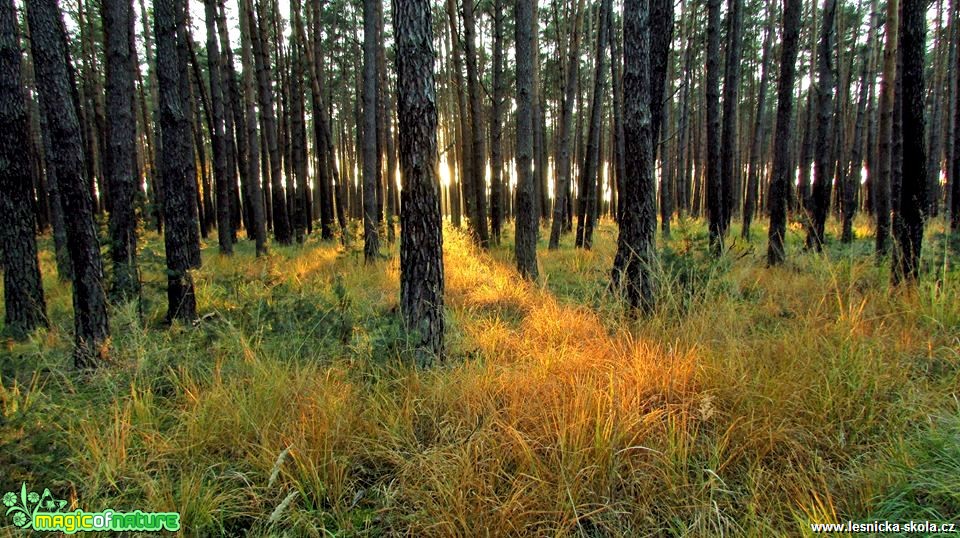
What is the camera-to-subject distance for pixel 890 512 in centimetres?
162

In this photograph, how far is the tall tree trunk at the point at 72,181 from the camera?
10.6 feet

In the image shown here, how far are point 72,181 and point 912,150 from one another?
7.30 m

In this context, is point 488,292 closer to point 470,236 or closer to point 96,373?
point 96,373

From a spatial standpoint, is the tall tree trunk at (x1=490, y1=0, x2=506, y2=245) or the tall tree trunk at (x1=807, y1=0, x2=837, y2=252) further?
the tall tree trunk at (x1=490, y1=0, x2=506, y2=245)

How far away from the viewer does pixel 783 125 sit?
6.33 metres

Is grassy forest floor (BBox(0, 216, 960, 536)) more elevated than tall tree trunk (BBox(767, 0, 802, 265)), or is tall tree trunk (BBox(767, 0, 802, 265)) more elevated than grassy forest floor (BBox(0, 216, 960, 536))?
tall tree trunk (BBox(767, 0, 802, 265))

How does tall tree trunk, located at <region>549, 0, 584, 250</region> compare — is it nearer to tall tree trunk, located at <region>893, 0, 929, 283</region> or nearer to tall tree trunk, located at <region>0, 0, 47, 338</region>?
tall tree trunk, located at <region>893, 0, 929, 283</region>

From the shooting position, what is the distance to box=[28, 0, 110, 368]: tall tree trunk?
323 cm

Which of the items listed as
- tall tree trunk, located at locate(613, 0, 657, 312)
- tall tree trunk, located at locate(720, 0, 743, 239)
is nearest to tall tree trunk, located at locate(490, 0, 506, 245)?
tall tree trunk, located at locate(720, 0, 743, 239)

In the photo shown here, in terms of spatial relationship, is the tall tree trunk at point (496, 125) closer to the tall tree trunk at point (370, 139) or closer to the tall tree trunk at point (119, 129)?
the tall tree trunk at point (370, 139)

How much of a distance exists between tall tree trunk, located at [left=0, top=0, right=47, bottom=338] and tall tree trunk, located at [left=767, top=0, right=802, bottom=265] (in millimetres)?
9133

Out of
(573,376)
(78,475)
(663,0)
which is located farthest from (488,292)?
(78,475)

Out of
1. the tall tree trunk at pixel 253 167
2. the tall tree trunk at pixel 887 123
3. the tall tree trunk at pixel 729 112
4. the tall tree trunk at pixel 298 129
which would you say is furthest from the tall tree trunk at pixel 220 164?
the tall tree trunk at pixel 887 123

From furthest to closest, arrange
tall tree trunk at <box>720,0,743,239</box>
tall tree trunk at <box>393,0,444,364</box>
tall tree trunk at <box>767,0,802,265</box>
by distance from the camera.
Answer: tall tree trunk at <box>720,0,743,239</box>
tall tree trunk at <box>767,0,802,265</box>
tall tree trunk at <box>393,0,444,364</box>
